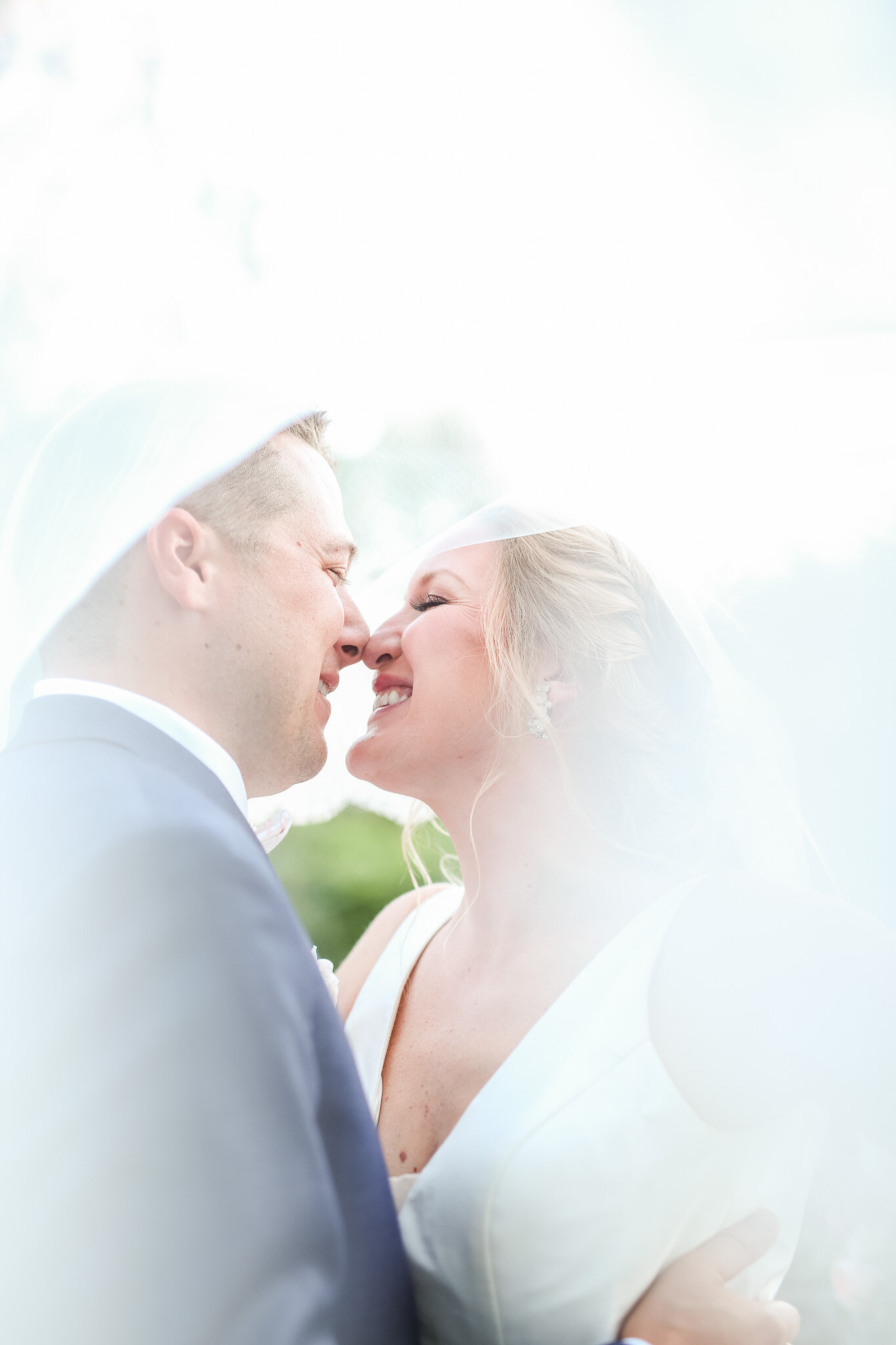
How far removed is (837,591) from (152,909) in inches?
60.1

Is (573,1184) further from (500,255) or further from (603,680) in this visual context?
(500,255)

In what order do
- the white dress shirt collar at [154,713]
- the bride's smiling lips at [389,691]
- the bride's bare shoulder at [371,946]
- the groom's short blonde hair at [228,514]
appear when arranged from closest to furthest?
the white dress shirt collar at [154,713]
the groom's short blonde hair at [228,514]
the bride's smiling lips at [389,691]
the bride's bare shoulder at [371,946]

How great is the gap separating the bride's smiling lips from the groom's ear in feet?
2.77

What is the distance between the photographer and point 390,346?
6.77 feet

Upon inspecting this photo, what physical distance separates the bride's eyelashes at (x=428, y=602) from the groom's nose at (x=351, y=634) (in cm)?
21

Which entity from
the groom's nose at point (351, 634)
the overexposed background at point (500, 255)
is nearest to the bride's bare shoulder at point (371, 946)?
the groom's nose at point (351, 634)

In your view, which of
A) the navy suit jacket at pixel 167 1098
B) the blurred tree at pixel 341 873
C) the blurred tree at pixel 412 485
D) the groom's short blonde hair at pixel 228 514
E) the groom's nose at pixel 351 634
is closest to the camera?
the navy suit jacket at pixel 167 1098

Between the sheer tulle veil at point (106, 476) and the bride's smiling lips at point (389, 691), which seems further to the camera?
the bride's smiling lips at point (389, 691)

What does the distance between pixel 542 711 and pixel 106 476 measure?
137 centimetres

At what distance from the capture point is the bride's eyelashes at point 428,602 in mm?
2834

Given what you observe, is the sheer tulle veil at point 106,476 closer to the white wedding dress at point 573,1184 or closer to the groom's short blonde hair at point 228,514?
the groom's short blonde hair at point 228,514

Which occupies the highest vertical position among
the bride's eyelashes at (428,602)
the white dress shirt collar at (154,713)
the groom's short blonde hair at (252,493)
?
the groom's short blonde hair at (252,493)

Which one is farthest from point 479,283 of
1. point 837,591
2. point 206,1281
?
point 206,1281

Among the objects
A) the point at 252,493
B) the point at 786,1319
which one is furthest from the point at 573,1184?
the point at 252,493
